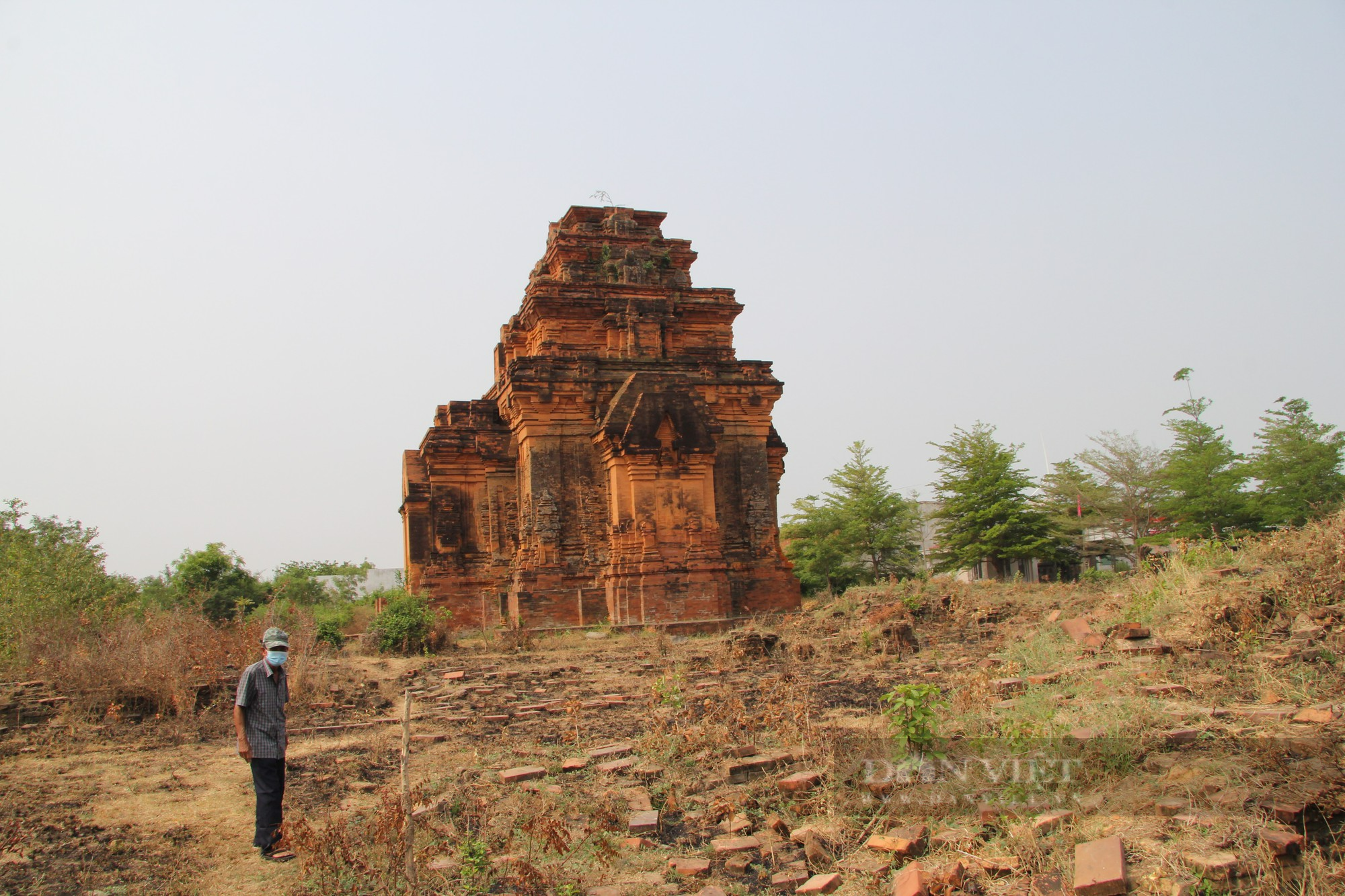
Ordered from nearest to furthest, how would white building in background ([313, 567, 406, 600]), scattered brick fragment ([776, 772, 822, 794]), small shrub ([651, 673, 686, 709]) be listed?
scattered brick fragment ([776, 772, 822, 794]) → small shrub ([651, 673, 686, 709]) → white building in background ([313, 567, 406, 600])

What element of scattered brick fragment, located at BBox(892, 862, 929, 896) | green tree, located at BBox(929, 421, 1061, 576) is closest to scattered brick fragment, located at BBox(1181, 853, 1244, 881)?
scattered brick fragment, located at BBox(892, 862, 929, 896)

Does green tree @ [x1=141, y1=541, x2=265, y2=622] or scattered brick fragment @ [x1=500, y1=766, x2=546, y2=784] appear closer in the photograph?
scattered brick fragment @ [x1=500, y1=766, x2=546, y2=784]

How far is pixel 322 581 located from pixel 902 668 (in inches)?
1488

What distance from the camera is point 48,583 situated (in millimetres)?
11891

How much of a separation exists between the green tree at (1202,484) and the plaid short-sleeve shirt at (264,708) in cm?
1960

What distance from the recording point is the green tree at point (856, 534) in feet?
96.6

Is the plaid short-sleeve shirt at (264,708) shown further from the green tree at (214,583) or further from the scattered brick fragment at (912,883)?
the green tree at (214,583)

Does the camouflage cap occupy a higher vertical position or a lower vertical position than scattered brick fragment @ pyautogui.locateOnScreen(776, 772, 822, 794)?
higher

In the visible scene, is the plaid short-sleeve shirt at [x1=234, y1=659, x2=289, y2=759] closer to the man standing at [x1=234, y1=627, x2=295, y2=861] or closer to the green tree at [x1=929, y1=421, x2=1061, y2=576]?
the man standing at [x1=234, y1=627, x2=295, y2=861]

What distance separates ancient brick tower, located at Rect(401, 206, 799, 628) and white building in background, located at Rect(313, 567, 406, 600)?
1982cm

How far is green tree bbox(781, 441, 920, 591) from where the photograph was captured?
96.6 feet

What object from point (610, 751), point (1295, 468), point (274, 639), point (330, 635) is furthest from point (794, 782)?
point (1295, 468)

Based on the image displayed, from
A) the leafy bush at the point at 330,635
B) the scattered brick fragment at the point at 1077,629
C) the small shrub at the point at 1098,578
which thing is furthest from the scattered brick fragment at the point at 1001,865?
the leafy bush at the point at 330,635

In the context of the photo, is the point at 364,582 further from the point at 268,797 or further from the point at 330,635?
the point at 268,797
